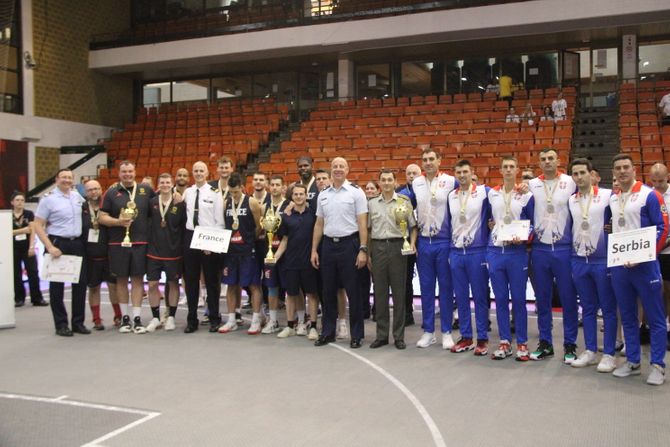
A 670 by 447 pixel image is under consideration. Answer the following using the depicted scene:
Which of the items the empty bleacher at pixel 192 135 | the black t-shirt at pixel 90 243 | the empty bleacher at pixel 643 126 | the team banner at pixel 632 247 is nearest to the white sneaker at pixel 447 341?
the team banner at pixel 632 247

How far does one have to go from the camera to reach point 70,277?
7238 mm

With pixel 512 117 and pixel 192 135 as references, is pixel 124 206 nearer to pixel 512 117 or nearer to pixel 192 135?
pixel 512 117

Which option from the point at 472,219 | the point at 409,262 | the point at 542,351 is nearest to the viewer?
the point at 542,351

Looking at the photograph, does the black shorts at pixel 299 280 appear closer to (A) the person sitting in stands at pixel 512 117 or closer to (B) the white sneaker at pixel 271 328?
(B) the white sneaker at pixel 271 328

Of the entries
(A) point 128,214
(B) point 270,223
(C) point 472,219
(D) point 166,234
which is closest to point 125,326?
(D) point 166,234

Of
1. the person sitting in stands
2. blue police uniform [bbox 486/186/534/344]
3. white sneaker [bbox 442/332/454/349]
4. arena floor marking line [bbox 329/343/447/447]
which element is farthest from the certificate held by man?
the person sitting in stands

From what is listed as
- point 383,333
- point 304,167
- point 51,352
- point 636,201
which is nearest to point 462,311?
point 383,333

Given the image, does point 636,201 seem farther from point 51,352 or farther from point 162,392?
point 51,352

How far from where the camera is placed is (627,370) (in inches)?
211

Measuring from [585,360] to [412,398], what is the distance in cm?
196

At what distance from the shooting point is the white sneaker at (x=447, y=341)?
6.41 m

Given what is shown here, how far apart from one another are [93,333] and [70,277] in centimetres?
75

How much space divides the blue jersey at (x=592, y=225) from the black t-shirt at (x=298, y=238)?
9.38 ft

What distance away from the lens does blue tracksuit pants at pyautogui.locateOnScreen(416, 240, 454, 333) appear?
21.4 feet
